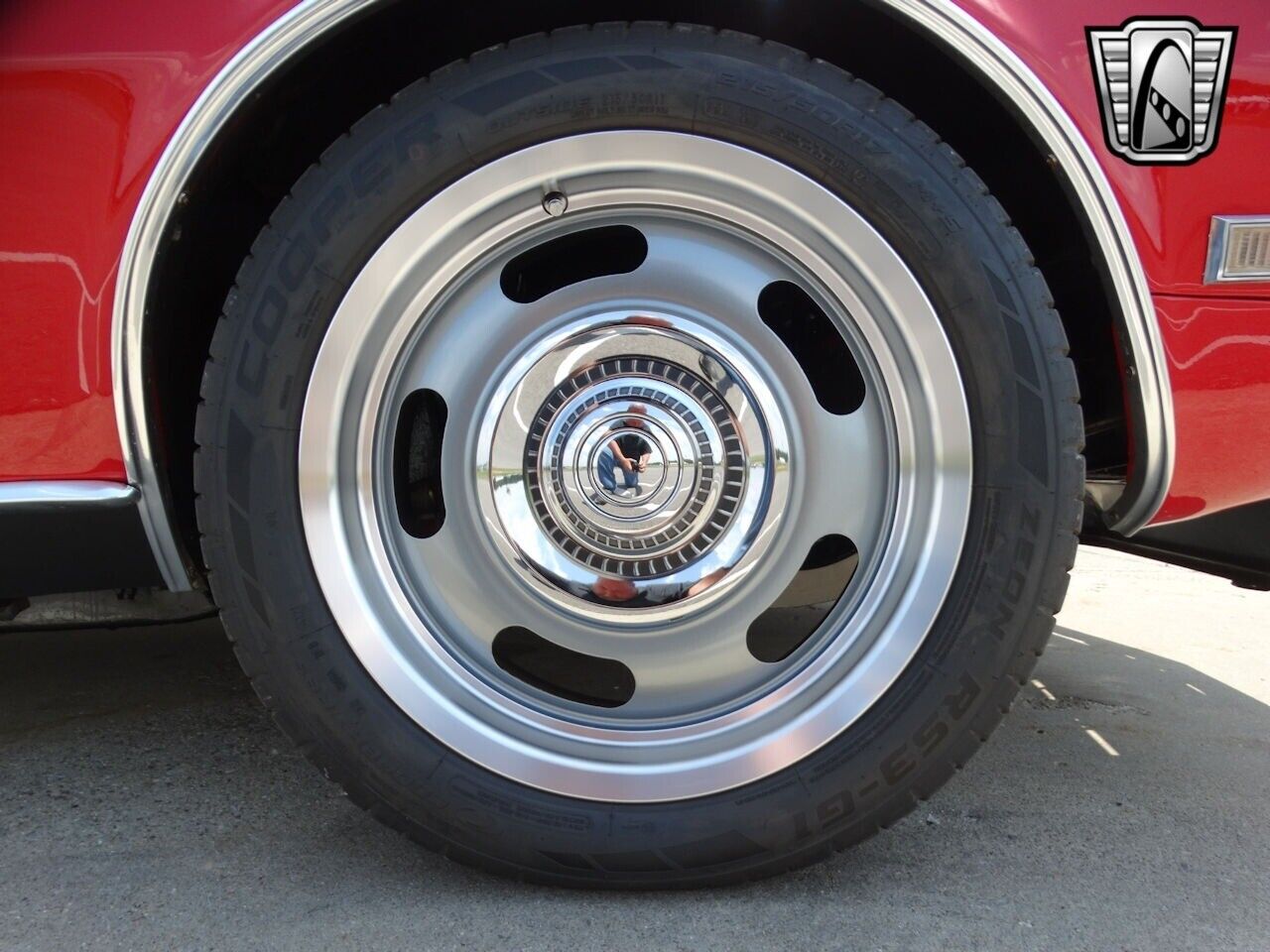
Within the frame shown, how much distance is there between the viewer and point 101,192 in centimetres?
107

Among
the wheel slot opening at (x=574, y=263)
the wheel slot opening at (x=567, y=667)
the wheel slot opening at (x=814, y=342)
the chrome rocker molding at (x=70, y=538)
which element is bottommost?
the wheel slot opening at (x=567, y=667)

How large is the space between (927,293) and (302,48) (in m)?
0.78

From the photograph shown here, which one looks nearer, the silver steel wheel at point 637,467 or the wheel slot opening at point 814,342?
the silver steel wheel at point 637,467

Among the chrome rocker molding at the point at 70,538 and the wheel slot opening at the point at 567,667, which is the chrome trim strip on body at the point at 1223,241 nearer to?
the wheel slot opening at the point at 567,667

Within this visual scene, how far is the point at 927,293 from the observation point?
111 centimetres

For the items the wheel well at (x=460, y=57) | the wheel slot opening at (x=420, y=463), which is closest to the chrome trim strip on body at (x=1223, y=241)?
the wheel well at (x=460, y=57)

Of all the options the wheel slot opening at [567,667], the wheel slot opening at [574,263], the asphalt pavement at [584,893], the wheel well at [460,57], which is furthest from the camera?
the wheel slot opening at [567,667]

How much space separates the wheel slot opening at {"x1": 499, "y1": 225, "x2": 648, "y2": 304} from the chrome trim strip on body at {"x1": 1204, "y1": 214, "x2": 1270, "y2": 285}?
681 millimetres

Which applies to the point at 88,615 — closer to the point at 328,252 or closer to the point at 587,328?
the point at 328,252

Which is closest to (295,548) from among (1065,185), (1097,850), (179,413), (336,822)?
Answer: (179,413)

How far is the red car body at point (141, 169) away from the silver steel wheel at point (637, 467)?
0.25 m

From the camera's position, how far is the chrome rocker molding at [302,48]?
1.07 meters

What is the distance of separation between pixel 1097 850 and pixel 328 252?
1.23 m

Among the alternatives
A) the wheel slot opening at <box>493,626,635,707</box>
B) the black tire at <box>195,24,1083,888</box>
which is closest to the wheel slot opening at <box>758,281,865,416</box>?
the black tire at <box>195,24,1083,888</box>
